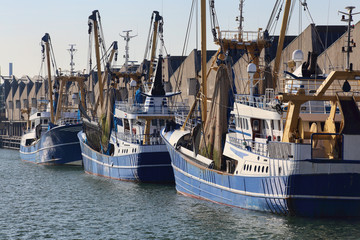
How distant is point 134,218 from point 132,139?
55.5 feet

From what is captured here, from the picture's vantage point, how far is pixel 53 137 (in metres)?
69.8

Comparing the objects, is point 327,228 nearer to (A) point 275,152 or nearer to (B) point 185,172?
(A) point 275,152

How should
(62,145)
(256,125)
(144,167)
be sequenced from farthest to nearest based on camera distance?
(62,145), (144,167), (256,125)

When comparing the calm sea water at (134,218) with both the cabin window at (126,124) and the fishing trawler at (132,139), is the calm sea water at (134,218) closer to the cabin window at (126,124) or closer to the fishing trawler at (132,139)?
the fishing trawler at (132,139)

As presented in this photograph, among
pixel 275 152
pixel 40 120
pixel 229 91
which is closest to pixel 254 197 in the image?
pixel 275 152

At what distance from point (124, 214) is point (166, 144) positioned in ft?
34.0

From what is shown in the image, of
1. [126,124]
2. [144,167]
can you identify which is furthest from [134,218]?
[126,124]

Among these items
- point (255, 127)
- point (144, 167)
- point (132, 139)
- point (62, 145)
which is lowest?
point (62, 145)

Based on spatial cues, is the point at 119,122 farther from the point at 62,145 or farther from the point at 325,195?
the point at 325,195

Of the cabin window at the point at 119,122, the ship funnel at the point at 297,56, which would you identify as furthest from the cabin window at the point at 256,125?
the cabin window at the point at 119,122

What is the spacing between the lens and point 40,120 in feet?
264

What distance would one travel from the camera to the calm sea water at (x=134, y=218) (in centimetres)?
2822

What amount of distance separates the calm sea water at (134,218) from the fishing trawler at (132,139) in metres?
1.51

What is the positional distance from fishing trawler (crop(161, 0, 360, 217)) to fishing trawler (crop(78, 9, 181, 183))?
28.0 ft
